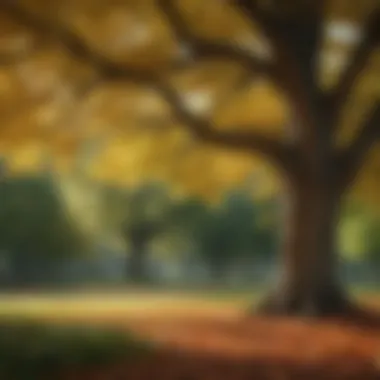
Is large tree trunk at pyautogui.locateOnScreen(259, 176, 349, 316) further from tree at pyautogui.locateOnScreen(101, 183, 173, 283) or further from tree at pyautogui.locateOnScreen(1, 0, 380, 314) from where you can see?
tree at pyautogui.locateOnScreen(101, 183, 173, 283)

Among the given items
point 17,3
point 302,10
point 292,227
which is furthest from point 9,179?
point 302,10

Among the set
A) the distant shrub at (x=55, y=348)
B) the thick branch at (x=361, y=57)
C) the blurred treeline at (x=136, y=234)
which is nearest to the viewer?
the distant shrub at (x=55, y=348)

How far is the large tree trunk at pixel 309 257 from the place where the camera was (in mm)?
1410

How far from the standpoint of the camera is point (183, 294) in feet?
4.46

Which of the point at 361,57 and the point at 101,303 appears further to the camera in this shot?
A: the point at 361,57

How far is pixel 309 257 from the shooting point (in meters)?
1.43

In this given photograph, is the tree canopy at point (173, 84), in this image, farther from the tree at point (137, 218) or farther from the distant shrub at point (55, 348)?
the distant shrub at point (55, 348)

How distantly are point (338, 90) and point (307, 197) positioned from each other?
22cm

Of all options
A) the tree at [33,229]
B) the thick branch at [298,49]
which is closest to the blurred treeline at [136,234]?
the tree at [33,229]

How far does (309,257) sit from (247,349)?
0.75 feet

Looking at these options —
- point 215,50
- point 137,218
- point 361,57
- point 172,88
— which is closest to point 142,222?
point 137,218

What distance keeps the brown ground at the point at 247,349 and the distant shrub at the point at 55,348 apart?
27 millimetres

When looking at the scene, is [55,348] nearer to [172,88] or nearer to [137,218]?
[137,218]

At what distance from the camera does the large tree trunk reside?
4.63 ft
